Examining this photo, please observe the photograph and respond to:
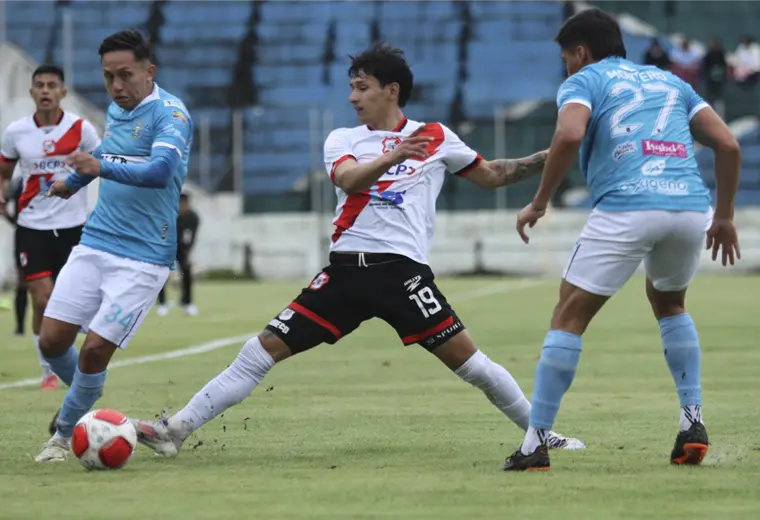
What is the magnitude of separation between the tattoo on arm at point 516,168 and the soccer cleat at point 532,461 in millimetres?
1494

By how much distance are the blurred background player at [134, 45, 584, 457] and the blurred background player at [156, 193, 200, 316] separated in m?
13.5

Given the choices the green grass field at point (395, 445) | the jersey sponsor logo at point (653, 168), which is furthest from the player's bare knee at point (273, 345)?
the jersey sponsor logo at point (653, 168)

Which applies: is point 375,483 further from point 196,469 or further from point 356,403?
point 356,403

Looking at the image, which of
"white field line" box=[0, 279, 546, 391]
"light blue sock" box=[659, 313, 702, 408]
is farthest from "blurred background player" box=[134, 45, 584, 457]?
"white field line" box=[0, 279, 546, 391]

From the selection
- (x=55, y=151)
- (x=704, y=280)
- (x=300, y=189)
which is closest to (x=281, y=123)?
(x=300, y=189)

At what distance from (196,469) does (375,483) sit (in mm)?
959

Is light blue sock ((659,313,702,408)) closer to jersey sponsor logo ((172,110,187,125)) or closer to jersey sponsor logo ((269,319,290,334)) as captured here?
jersey sponsor logo ((269,319,290,334))

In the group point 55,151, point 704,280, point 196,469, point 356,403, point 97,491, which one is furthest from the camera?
point 704,280

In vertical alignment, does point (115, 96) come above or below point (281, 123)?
above

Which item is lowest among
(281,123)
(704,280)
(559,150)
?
(704,280)

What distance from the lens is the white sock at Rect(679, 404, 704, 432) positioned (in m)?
6.59

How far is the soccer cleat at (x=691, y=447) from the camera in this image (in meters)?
6.49

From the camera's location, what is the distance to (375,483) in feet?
19.9

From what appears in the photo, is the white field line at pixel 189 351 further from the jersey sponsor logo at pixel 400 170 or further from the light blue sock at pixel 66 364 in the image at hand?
the jersey sponsor logo at pixel 400 170
